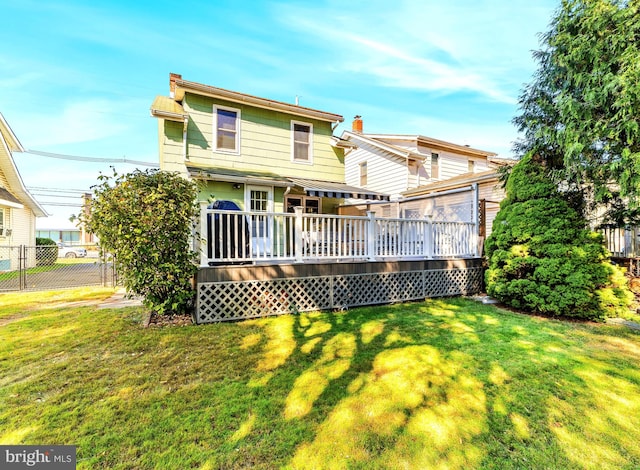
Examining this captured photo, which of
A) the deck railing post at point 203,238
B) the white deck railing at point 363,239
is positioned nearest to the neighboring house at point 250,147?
the white deck railing at point 363,239

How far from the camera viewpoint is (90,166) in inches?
1117

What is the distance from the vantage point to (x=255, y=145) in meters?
10.0

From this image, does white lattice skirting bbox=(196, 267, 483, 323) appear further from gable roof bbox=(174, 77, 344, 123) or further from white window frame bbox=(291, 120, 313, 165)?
gable roof bbox=(174, 77, 344, 123)

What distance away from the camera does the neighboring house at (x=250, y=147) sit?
29.3 ft

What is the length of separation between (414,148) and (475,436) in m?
13.9

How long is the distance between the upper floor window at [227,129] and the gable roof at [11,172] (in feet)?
29.8

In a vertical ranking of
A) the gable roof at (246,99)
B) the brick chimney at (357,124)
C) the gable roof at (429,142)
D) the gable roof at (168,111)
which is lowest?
the gable roof at (168,111)

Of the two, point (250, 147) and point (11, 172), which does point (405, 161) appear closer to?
point (250, 147)

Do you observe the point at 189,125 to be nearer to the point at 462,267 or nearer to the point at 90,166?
the point at 462,267

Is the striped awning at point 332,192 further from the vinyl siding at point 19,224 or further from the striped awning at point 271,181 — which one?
the vinyl siding at point 19,224

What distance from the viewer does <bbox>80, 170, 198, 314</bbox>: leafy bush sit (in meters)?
5.00

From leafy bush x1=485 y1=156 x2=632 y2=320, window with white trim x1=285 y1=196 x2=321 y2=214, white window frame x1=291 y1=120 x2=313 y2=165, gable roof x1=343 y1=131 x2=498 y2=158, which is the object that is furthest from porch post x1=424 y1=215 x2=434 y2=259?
gable roof x1=343 y1=131 x2=498 y2=158

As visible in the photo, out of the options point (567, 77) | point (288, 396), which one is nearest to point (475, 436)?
point (288, 396)

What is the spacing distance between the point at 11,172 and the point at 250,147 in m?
11.2
